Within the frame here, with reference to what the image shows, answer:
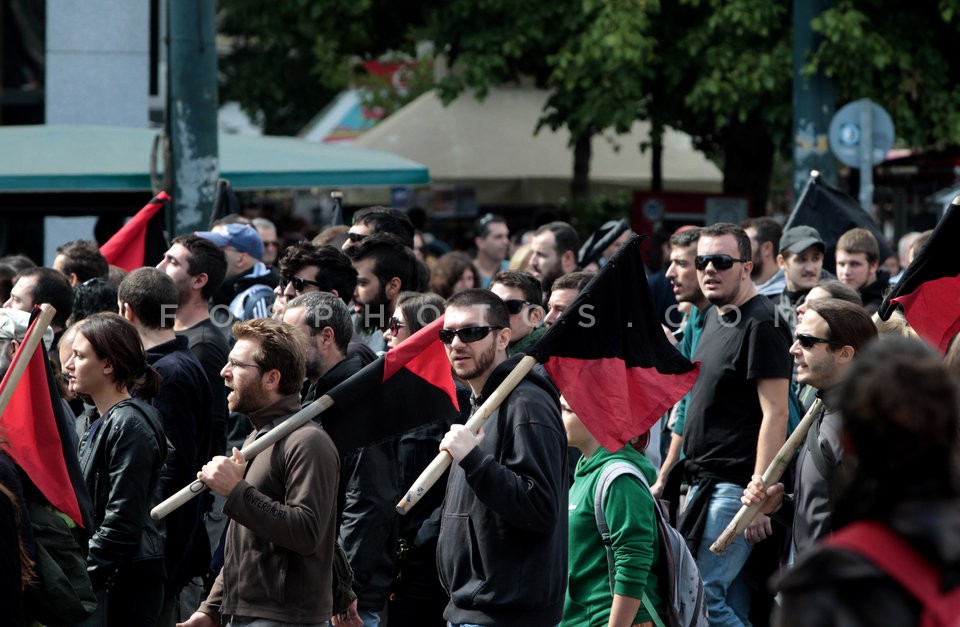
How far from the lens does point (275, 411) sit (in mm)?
5008

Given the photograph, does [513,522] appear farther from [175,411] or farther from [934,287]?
[934,287]

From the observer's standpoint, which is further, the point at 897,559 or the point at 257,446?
the point at 257,446

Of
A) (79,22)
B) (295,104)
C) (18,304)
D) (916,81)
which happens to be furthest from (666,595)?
(295,104)

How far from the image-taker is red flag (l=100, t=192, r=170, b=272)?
9297 mm

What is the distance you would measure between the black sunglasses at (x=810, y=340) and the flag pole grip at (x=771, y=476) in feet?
0.72

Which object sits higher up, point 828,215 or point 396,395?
point 828,215

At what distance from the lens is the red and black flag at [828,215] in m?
9.59

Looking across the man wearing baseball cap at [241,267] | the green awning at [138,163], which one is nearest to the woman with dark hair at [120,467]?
the man wearing baseball cap at [241,267]

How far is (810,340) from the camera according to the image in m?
5.25

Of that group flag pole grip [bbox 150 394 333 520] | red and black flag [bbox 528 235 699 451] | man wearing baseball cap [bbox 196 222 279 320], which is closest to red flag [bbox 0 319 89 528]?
flag pole grip [bbox 150 394 333 520]

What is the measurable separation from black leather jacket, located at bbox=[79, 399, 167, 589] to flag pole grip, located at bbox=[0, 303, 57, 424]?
533 mm

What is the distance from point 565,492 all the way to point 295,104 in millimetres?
23562

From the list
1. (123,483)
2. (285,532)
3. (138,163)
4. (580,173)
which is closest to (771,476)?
(285,532)

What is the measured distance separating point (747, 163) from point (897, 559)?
52.4 ft
